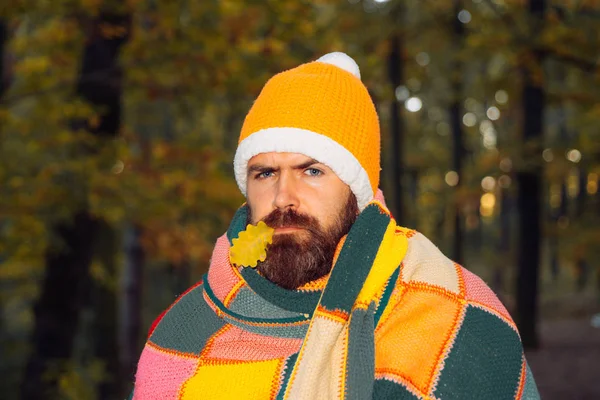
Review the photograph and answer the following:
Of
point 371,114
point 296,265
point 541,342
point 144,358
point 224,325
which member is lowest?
point 541,342

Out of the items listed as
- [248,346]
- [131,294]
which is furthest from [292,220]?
[131,294]

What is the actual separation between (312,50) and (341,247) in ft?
16.4

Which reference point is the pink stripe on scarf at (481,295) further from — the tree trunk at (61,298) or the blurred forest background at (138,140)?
the tree trunk at (61,298)

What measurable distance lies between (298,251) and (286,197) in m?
0.22

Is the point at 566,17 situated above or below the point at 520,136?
above

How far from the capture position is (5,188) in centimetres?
647

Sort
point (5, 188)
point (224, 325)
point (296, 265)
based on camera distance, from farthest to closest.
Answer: point (5, 188) → point (224, 325) → point (296, 265)

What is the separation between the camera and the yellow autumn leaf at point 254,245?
2.50 meters

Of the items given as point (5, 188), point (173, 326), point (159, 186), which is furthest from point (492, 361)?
point (159, 186)

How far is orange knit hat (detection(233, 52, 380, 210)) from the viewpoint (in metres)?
2.56

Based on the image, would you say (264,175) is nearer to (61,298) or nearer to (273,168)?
(273,168)

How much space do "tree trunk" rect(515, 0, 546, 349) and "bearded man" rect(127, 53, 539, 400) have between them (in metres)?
11.2

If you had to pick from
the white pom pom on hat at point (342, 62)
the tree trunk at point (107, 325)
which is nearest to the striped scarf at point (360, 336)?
the white pom pom on hat at point (342, 62)

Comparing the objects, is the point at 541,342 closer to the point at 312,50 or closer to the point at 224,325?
the point at 312,50
